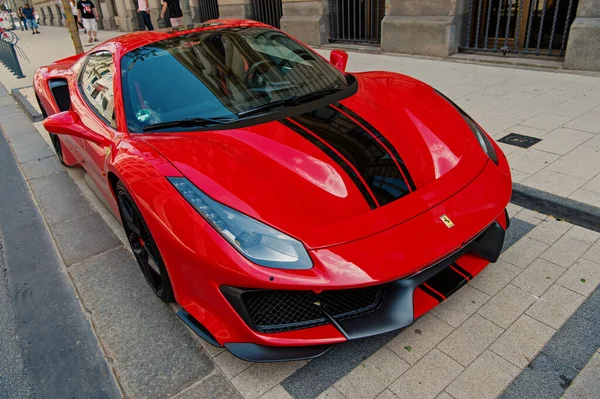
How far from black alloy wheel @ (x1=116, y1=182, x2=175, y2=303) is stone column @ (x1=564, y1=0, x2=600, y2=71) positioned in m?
6.68

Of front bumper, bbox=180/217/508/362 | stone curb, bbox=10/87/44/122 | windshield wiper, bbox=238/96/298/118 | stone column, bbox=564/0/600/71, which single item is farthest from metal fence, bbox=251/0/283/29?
front bumper, bbox=180/217/508/362

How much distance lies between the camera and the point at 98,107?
3178 mm

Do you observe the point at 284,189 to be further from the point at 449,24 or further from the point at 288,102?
the point at 449,24

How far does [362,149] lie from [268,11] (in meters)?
11.5

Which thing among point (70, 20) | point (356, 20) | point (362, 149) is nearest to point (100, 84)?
point (362, 149)

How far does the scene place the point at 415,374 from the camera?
2021 mm

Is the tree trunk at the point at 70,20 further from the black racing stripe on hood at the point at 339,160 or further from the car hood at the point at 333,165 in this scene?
the black racing stripe on hood at the point at 339,160

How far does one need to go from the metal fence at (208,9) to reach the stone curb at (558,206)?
45.8ft

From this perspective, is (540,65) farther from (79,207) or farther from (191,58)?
(79,207)

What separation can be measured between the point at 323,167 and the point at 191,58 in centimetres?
136

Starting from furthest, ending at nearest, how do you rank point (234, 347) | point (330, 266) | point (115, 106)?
point (115, 106)
point (234, 347)
point (330, 266)

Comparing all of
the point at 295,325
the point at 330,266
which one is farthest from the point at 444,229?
the point at 295,325

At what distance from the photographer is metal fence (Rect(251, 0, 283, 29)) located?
12312 millimetres

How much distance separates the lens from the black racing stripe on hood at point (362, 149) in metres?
2.13
